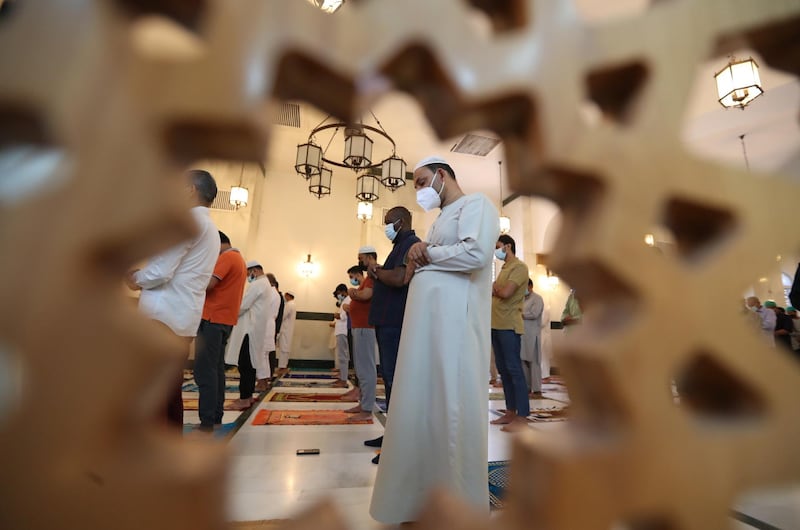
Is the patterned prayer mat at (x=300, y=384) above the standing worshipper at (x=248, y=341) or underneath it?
underneath

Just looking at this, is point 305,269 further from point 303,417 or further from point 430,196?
point 430,196

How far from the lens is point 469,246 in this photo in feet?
3.31

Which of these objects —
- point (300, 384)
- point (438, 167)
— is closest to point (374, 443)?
point (438, 167)

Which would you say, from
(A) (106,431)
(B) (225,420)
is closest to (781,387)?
(A) (106,431)

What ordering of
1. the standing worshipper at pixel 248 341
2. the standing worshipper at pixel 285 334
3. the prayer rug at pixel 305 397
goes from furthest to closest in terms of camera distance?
the standing worshipper at pixel 285 334
the prayer rug at pixel 305 397
the standing worshipper at pixel 248 341

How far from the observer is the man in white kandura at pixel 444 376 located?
91 centimetres

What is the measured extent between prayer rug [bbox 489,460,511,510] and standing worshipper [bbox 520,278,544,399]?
177 centimetres

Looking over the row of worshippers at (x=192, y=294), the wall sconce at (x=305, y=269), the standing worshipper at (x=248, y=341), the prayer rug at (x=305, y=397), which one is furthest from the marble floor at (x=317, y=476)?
the wall sconce at (x=305, y=269)

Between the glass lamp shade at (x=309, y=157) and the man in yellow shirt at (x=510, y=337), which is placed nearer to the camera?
the man in yellow shirt at (x=510, y=337)

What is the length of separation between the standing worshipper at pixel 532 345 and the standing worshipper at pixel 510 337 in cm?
86

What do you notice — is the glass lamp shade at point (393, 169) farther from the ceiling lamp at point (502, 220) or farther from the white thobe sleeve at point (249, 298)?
the ceiling lamp at point (502, 220)

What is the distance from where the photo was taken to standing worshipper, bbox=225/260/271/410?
2.61 metres

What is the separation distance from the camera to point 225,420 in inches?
82.5

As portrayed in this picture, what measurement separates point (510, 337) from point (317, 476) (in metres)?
1.25
